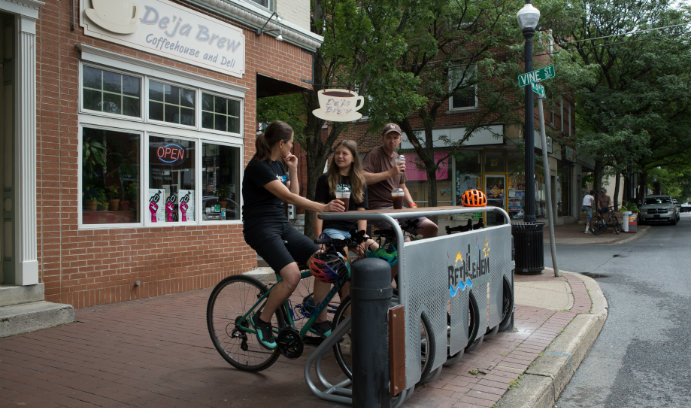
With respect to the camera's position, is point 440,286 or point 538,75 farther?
point 538,75

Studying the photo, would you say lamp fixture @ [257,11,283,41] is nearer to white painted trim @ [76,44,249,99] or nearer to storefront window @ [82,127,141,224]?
white painted trim @ [76,44,249,99]

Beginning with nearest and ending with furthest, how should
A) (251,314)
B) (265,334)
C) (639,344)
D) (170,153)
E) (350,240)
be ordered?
1. (350,240)
2. (265,334)
3. (251,314)
4. (639,344)
5. (170,153)

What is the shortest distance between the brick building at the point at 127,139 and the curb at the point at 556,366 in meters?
5.04

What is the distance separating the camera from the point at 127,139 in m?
6.86

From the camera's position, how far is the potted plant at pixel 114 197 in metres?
6.70

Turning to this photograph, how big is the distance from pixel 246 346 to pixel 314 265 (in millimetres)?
973

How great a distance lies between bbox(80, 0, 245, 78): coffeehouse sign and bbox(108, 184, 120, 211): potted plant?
6.07 feet

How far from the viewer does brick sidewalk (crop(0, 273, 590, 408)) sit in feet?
11.3

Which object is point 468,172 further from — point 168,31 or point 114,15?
point 114,15

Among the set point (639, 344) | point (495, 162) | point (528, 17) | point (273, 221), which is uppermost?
point (528, 17)

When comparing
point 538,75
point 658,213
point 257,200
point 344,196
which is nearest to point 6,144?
point 257,200

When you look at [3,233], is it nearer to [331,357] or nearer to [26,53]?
[26,53]

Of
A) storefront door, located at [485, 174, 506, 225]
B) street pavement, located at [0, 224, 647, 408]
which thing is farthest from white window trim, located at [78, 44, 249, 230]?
storefront door, located at [485, 174, 506, 225]

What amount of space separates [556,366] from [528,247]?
196 inches
